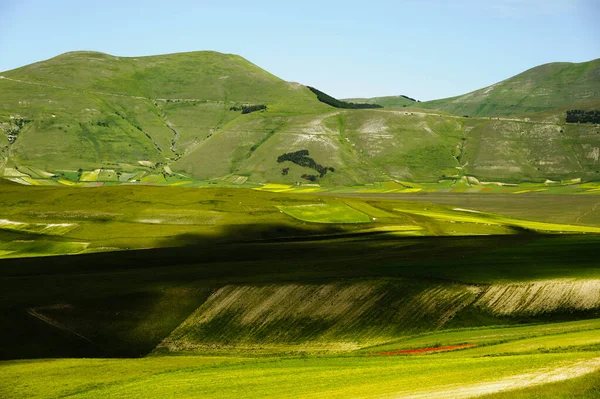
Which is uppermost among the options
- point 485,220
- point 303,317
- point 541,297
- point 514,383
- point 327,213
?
point 514,383

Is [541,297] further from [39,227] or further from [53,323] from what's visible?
[39,227]

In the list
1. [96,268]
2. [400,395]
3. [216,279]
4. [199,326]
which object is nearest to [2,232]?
A: [96,268]

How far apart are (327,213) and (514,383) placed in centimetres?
10806

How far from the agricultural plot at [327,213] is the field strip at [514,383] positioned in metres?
A: 99.4

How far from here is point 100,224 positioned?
399 feet

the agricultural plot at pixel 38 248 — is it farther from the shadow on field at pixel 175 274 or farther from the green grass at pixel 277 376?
the green grass at pixel 277 376

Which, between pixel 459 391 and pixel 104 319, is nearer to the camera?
pixel 459 391

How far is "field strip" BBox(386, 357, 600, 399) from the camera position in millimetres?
28078

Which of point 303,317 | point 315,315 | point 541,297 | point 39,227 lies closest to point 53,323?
point 303,317

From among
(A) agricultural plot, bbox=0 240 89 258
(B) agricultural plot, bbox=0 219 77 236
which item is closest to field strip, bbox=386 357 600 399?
(A) agricultural plot, bbox=0 240 89 258

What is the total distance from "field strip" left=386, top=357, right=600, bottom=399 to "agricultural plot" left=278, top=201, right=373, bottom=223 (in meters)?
99.4

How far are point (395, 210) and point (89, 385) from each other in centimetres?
11440

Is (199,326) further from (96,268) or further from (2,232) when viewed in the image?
(2,232)

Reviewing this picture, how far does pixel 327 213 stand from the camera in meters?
136
